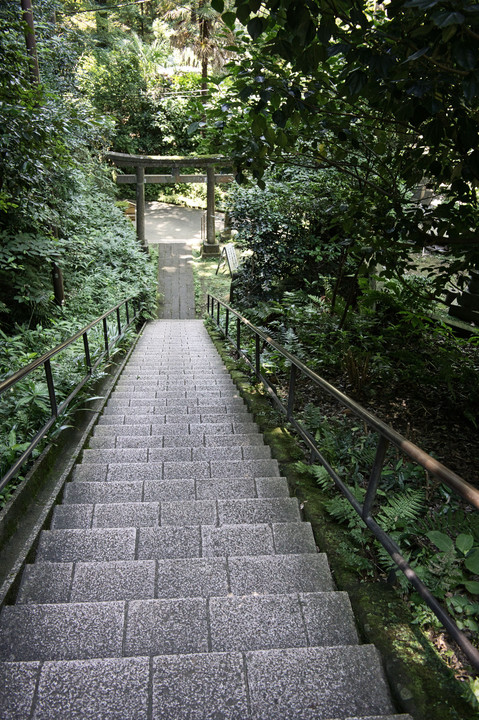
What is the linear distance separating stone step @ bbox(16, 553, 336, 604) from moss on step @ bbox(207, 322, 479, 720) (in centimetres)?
8

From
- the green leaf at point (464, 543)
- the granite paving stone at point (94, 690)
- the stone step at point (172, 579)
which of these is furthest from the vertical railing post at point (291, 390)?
the granite paving stone at point (94, 690)

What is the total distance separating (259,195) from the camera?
795 centimetres

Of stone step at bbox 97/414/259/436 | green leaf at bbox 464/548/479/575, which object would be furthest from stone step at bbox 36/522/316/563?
stone step at bbox 97/414/259/436

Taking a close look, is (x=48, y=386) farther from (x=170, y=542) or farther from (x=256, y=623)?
(x=256, y=623)

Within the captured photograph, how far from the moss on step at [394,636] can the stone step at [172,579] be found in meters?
0.08

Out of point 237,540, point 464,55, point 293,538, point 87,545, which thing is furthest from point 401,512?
point 464,55

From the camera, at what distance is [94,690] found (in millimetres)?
1229

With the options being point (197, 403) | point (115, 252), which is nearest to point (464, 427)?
point (197, 403)

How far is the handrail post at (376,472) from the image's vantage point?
1.66m

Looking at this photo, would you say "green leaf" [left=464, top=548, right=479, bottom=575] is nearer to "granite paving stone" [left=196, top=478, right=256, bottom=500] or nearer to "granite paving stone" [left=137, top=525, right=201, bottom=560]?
"granite paving stone" [left=137, top=525, right=201, bottom=560]

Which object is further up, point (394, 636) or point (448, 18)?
point (448, 18)

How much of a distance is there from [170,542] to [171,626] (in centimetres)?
55

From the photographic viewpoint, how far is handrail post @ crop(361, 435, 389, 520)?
1.66 m

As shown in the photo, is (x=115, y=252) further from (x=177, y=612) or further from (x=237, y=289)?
(x=177, y=612)
